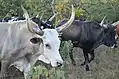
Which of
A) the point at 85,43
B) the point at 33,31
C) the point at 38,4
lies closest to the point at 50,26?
the point at 33,31

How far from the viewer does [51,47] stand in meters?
6.45

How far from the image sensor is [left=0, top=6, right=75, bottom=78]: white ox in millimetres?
6602

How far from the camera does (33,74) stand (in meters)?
6.01

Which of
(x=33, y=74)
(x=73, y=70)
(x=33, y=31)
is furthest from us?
(x=73, y=70)

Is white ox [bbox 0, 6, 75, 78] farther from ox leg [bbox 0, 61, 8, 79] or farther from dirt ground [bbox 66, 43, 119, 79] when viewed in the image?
dirt ground [bbox 66, 43, 119, 79]

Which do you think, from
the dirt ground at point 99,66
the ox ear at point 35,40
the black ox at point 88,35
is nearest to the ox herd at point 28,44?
the ox ear at point 35,40

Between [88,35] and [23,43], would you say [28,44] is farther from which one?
[88,35]

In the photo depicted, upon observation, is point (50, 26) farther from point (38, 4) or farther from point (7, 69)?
point (38, 4)

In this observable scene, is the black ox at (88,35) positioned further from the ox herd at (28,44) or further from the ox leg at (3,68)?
the ox leg at (3,68)

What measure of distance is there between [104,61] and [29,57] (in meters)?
2.92

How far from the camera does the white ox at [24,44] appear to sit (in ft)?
21.7

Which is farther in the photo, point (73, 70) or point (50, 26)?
point (73, 70)

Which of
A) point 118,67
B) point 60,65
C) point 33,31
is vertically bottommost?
point 118,67

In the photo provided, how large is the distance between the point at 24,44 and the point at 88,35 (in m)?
2.72
